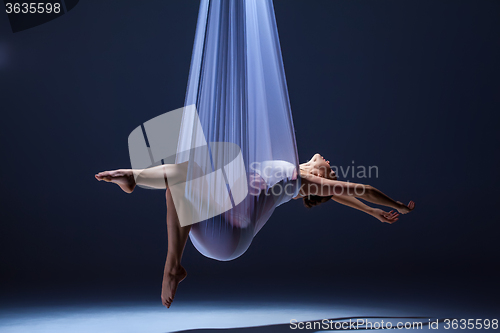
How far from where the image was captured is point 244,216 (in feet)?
7.38

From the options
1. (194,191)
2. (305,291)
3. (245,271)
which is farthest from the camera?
(245,271)

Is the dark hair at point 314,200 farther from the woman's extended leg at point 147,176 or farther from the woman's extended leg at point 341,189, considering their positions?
the woman's extended leg at point 147,176

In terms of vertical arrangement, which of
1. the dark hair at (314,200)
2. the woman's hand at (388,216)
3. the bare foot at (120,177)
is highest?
the bare foot at (120,177)

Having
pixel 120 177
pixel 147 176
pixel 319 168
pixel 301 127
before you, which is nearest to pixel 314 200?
pixel 319 168

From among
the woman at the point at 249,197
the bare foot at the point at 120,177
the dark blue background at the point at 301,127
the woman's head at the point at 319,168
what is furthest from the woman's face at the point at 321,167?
the dark blue background at the point at 301,127

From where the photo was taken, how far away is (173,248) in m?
2.35

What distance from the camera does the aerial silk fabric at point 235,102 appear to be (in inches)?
88.4

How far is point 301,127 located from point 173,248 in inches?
92.4

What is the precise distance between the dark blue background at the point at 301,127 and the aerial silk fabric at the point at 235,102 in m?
2.04

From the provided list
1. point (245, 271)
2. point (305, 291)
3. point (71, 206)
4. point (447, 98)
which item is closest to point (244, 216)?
point (305, 291)

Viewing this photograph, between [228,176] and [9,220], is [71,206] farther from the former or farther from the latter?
[228,176]

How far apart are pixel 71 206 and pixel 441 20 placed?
3.82 metres

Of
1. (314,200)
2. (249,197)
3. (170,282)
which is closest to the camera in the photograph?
(249,197)

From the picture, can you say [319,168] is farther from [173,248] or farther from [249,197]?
[173,248]
